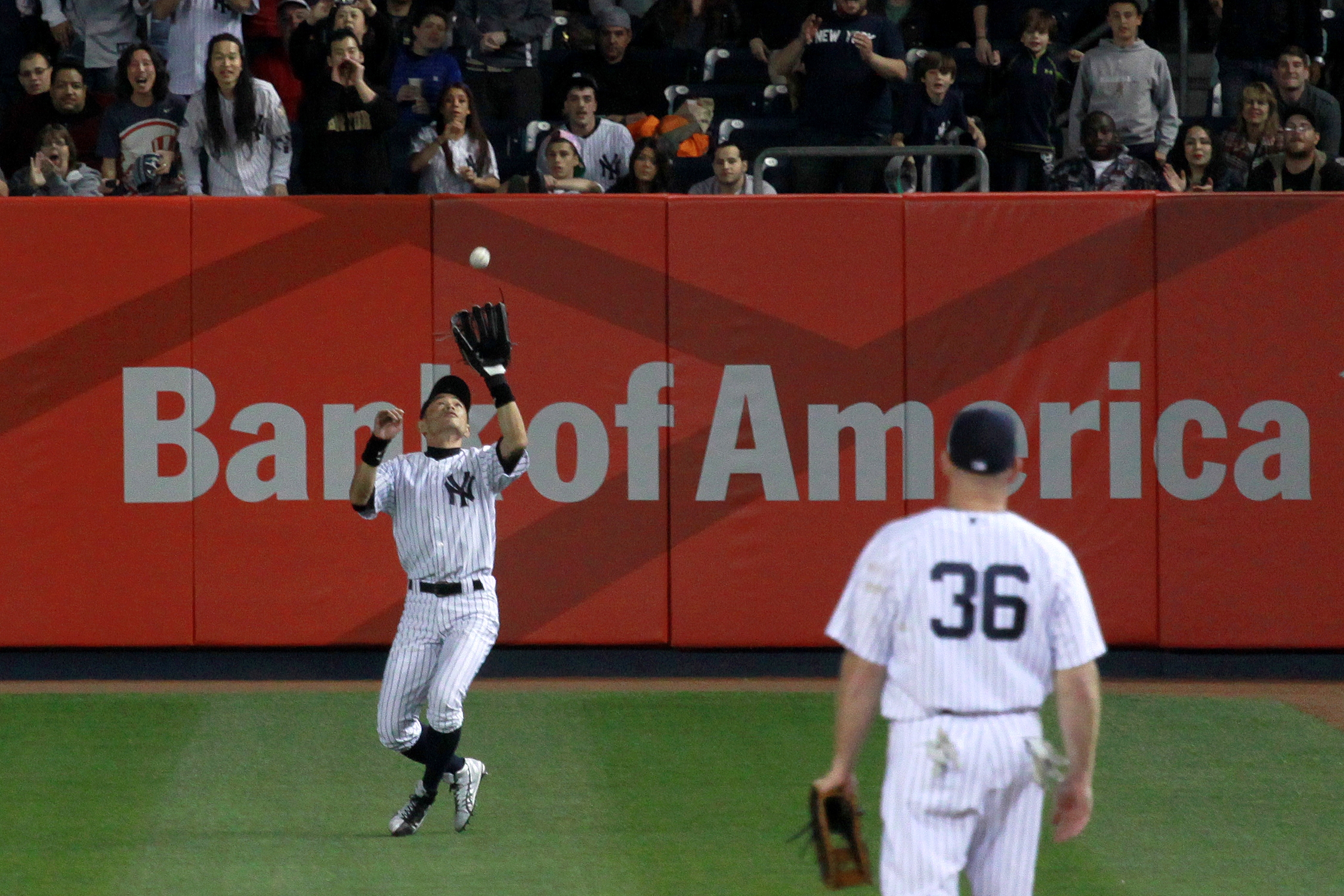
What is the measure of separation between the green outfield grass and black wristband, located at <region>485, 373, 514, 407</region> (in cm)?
190

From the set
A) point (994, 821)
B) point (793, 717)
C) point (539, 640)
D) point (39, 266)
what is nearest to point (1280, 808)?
point (793, 717)

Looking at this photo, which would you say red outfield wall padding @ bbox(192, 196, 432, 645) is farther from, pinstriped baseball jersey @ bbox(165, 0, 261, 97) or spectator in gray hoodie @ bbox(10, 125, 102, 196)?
Answer: pinstriped baseball jersey @ bbox(165, 0, 261, 97)

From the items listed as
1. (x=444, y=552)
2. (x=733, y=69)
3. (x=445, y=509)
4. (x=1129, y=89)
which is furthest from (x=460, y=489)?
(x=733, y=69)

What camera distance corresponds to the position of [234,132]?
473 inches

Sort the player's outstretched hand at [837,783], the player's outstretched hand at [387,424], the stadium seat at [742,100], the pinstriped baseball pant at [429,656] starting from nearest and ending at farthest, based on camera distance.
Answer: the player's outstretched hand at [837,783] → the player's outstretched hand at [387,424] → the pinstriped baseball pant at [429,656] → the stadium seat at [742,100]

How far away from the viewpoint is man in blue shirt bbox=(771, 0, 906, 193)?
1305cm

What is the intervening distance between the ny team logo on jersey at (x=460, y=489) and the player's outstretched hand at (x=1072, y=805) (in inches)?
160

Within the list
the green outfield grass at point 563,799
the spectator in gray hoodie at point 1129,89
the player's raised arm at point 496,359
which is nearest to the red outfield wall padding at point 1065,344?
the green outfield grass at point 563,799

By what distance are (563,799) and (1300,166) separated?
729cm

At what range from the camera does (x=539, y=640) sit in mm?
11828

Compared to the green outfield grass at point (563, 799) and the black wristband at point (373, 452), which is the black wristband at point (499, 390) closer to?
the black wristband at point (373, 452)

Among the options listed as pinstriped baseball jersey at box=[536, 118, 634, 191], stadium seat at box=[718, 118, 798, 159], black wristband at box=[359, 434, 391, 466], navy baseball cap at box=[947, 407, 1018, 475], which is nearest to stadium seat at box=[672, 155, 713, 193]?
pinstriped baseball jersey at box=[536, 118, 634, 191]

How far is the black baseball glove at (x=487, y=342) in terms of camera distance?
7.82 m

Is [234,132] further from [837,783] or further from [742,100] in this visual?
[837,783]
